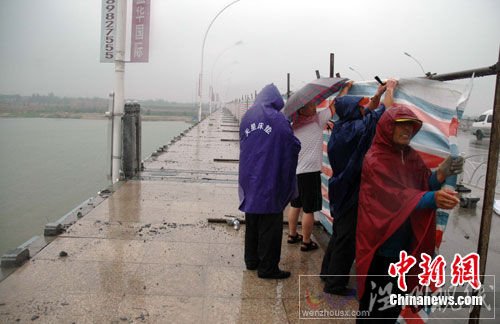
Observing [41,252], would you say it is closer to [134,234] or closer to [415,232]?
[134,234]

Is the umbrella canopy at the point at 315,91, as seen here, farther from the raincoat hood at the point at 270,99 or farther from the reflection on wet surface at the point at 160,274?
the reflection on wet surface at the point at 160,274

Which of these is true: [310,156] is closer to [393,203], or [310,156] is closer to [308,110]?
[308,110]

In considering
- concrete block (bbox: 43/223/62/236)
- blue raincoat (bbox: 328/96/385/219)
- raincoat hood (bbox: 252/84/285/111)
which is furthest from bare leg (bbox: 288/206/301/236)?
concrete block (bbox: 43/223/62/236)

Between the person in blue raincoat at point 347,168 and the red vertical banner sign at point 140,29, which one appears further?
the red vertical banner sign at point 140,29

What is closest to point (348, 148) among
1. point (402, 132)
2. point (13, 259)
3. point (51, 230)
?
point (402, 132)

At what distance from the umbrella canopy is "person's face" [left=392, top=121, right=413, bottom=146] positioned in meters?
1.78

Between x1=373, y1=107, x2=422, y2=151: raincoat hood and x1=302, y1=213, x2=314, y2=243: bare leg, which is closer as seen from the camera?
x1=373, y1=107, x2=422, y2=151: raincoat hood

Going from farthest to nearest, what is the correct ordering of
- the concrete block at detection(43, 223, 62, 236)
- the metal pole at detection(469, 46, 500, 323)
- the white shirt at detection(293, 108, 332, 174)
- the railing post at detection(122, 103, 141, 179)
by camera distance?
the railing post at detection(122, 103, 141, 179), the concrete block at detection(43, 223, 62, 236), the white shirt at detection(293, 108, 332, 174), the metal pole at detection(469, 46, 500, 323)

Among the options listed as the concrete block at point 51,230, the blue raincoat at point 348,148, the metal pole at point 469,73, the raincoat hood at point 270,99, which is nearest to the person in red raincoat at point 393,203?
the metal pole at point 469,73

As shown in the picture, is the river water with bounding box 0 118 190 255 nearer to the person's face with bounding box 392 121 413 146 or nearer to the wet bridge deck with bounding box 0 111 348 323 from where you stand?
the wet bridge deck with bounding box 0 111 348 323

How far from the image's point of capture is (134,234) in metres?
5.19

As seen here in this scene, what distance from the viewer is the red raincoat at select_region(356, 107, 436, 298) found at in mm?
2516

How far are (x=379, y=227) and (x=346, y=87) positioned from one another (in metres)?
2.33

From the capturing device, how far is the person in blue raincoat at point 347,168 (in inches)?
134
